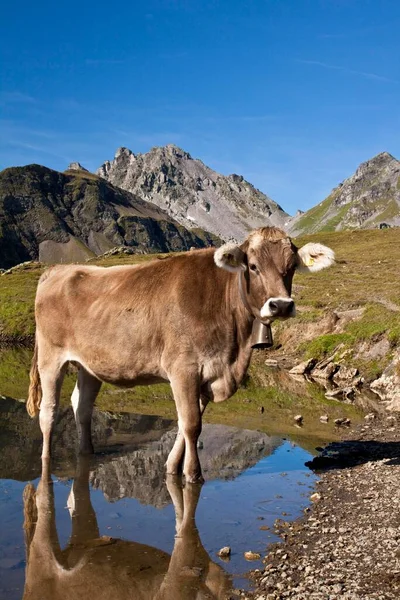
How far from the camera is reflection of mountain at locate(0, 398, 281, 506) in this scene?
10883 millimetres

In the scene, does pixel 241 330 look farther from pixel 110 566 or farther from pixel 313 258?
pixel 110 566

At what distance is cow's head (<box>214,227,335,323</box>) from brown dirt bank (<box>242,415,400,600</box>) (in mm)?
3149

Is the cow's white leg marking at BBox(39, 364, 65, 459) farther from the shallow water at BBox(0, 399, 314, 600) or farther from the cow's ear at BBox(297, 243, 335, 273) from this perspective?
the cow's ear at BBox(297, 243, 335, 273)

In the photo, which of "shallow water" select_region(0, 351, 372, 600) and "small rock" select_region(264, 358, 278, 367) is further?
"small rock" select_region(264, 358, 278, 367)

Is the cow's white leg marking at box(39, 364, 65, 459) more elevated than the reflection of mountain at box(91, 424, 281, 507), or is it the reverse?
the cow's white leg marking at box(39, 364, 65, 459)

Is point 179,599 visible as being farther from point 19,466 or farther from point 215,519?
point 19,466

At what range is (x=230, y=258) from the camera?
31.1 feet

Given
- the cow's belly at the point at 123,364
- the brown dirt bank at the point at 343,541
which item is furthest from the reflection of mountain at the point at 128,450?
the brown dirt bank at the point at 343,541

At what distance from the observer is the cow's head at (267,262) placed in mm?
9211

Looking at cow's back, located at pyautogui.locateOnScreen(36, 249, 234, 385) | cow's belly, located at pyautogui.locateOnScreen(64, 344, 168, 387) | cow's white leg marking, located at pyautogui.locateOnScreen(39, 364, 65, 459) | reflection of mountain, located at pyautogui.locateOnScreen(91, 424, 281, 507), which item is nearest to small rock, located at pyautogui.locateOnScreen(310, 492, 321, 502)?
reflection of mountain, located at pyautogui.locateOnScreen(91, 424, 281, 507)

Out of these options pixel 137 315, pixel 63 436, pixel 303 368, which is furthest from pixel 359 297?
pixel 137 315

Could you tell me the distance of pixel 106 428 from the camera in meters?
16.2

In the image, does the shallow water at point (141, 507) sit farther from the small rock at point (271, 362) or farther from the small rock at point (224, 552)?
the small rock at point (271, 362)

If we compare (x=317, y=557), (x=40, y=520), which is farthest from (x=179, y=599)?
(x=40, y=520)
